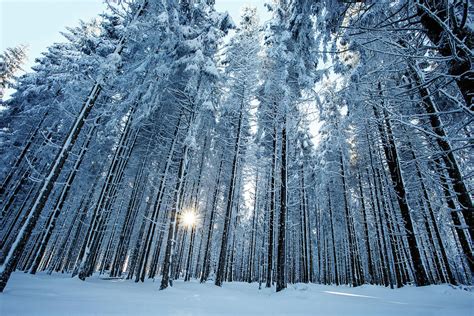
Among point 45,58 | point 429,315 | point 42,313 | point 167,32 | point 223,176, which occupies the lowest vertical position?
point 42,313

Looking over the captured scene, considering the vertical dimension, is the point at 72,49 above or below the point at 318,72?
above

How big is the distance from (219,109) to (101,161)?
13.7 m

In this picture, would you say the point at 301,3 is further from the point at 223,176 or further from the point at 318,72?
the point at 223,176

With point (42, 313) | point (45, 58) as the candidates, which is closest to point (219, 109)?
point (42, 313)

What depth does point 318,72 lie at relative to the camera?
36.6ft

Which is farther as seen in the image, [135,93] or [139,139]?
[139,139]

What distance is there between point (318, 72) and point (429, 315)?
10.1 m

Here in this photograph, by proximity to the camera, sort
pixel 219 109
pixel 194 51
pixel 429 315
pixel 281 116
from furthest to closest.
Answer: pixel 219 109 < pixel 281 116 < pixel 194 51 < pixel 429 315

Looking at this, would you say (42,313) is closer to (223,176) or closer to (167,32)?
(167,32)

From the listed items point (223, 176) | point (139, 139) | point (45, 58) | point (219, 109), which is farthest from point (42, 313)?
point (45, 58)

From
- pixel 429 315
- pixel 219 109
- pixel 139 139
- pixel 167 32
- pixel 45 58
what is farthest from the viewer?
pixel 45 58

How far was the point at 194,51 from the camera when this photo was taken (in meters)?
11.0

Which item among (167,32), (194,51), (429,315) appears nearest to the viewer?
(429,315)

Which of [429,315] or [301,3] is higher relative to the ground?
[301,3]
